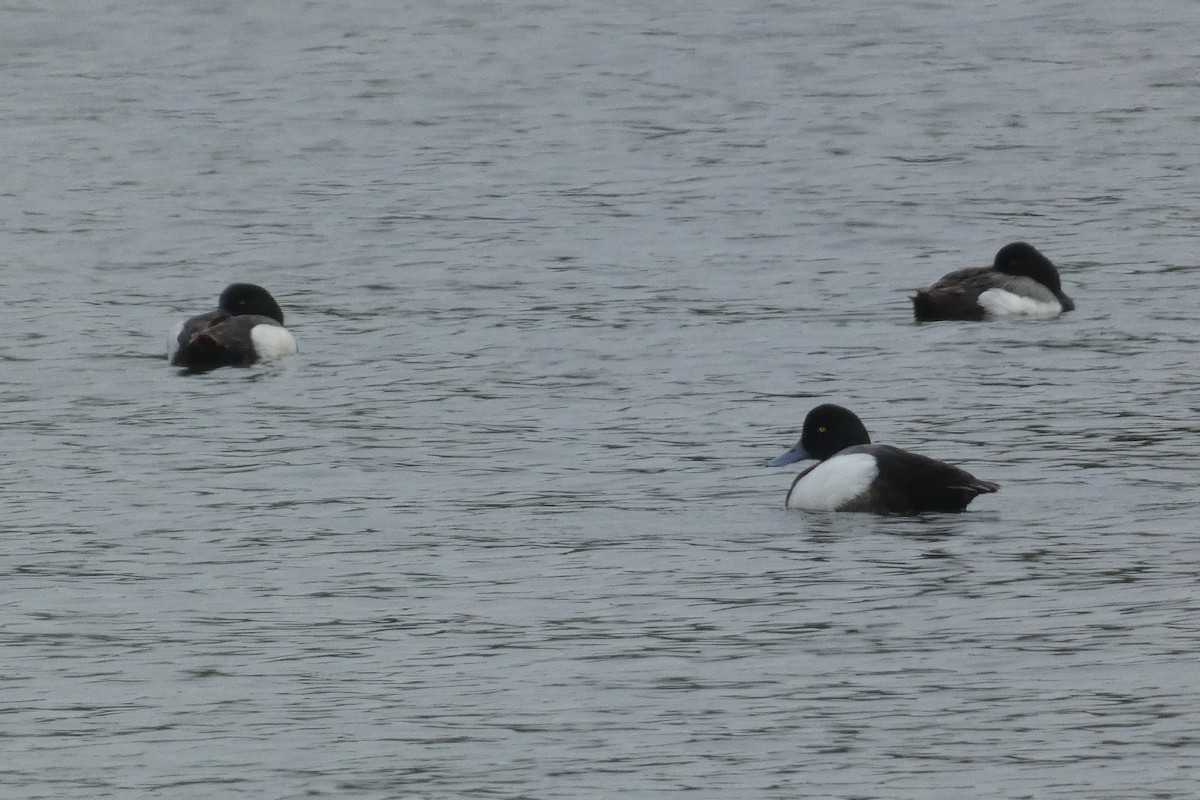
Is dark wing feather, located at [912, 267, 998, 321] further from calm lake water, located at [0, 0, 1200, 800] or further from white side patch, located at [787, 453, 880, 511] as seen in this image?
white side patch, located at [787, 453, 880, 511]

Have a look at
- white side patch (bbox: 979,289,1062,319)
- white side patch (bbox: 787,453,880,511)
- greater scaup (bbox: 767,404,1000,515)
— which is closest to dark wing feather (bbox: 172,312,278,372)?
white side patch (bbox: 979,289,1062,319)

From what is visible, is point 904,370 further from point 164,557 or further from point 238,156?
point 238,156

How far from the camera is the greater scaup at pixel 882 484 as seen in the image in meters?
13.6

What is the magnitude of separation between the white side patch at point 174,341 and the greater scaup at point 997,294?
590cm

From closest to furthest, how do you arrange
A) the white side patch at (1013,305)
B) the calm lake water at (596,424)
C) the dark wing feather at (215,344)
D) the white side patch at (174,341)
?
the calm lake water at (596,424), the dark wing feather at (215,344), the white side patch at (174,341), the white side patch at (1013,305)

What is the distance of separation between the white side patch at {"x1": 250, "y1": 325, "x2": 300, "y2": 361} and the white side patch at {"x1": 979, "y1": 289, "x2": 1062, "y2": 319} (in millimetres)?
5663

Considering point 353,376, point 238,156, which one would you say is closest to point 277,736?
point 353,376

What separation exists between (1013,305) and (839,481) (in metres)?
6.87

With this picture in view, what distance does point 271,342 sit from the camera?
769 inches

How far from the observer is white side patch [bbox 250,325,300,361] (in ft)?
63.9

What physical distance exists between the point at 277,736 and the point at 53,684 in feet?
4.35

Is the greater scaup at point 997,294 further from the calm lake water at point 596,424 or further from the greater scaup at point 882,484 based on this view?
the greater scaup at point 882,484

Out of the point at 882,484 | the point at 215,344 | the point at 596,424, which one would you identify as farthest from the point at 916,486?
the point at 215,344

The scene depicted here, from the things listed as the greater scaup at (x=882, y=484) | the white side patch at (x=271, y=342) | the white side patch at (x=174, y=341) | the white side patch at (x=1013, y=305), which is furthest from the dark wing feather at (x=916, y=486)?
the white side patch at (x=174, y=341)
